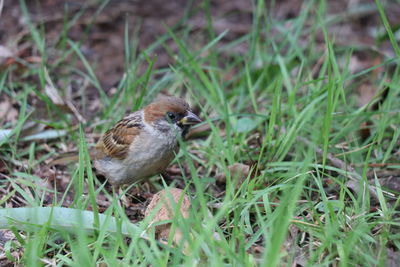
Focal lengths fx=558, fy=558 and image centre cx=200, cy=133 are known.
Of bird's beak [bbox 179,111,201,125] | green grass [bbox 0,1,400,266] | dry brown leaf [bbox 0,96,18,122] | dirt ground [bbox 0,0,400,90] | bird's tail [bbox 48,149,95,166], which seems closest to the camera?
green grass [bbox 0,1,400,266]

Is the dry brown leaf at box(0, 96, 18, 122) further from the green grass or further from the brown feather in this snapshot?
the brown feather

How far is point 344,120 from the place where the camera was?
4.62 meters

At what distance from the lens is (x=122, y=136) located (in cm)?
429

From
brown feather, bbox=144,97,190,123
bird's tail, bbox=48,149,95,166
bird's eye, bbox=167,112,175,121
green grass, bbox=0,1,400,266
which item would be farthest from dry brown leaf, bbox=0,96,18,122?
bird's eye, bbox=167,112,175,121

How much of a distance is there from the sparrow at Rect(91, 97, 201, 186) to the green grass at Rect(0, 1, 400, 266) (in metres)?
0.24

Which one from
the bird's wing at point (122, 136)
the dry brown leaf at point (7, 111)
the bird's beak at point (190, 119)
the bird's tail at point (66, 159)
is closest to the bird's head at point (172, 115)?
the bird's beak at point (190, 119)

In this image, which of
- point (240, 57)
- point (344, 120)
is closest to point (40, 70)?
point (240, 57)

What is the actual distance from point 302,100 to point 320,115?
20 cm

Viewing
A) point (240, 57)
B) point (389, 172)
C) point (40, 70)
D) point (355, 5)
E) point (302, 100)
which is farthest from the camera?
point (355, 5)

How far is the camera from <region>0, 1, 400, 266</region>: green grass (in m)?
2.93

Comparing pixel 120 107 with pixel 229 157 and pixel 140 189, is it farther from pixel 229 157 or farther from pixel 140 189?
pixel 229 157

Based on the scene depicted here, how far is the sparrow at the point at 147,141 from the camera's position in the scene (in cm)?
410

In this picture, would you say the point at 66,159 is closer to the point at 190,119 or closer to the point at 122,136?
the point at 122,136

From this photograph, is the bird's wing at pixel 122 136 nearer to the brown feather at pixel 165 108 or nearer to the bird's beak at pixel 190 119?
the brown feather at pixel 165 108
